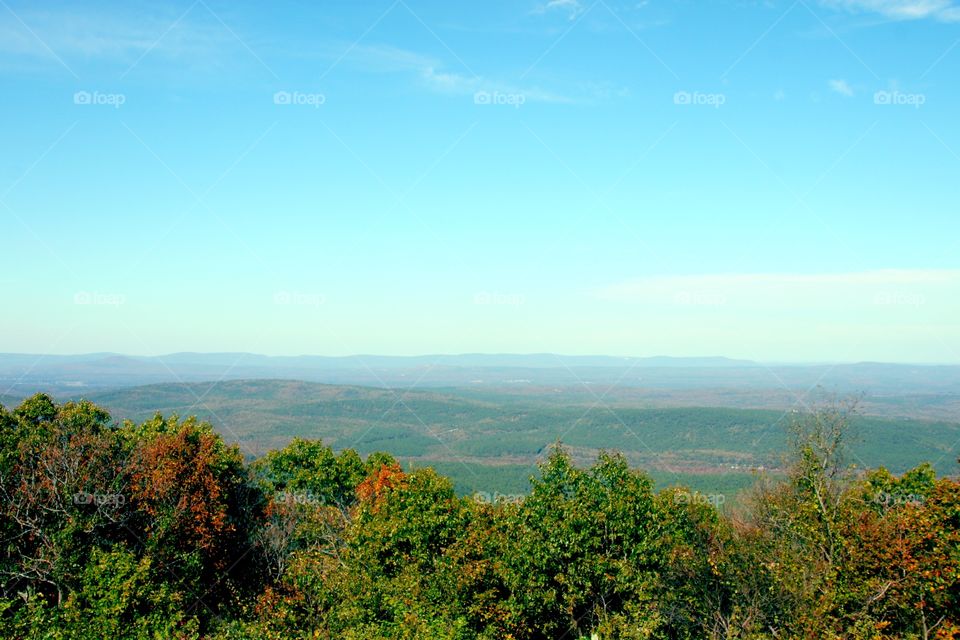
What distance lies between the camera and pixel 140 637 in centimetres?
1652

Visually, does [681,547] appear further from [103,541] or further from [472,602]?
[103,541]

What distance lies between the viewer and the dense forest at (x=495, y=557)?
16594 millimetres

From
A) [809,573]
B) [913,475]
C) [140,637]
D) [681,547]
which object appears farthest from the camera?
[913,475]

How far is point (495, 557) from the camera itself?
855 inches

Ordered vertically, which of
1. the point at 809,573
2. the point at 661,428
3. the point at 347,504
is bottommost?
the point at 661,428

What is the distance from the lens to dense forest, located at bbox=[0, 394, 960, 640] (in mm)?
16594

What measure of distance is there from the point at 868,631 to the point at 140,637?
17.5 meters

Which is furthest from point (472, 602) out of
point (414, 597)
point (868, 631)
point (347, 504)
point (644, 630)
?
point (347, 504)

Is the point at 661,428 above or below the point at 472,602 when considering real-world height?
below

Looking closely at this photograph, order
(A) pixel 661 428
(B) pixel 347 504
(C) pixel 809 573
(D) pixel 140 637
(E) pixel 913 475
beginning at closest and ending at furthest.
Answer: (D) pixel 140 637, (C) pixel 809 573, (E) pixel 913 475, (B) pixel 347 504, (A) pixel 661 428

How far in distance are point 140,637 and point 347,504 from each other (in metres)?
19.7

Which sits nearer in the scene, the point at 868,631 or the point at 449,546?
the point at 868,631

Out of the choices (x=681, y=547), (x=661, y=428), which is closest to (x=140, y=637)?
(x=681, y=547)

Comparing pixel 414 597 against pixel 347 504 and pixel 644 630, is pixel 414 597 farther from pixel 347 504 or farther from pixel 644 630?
pixel 347 504
